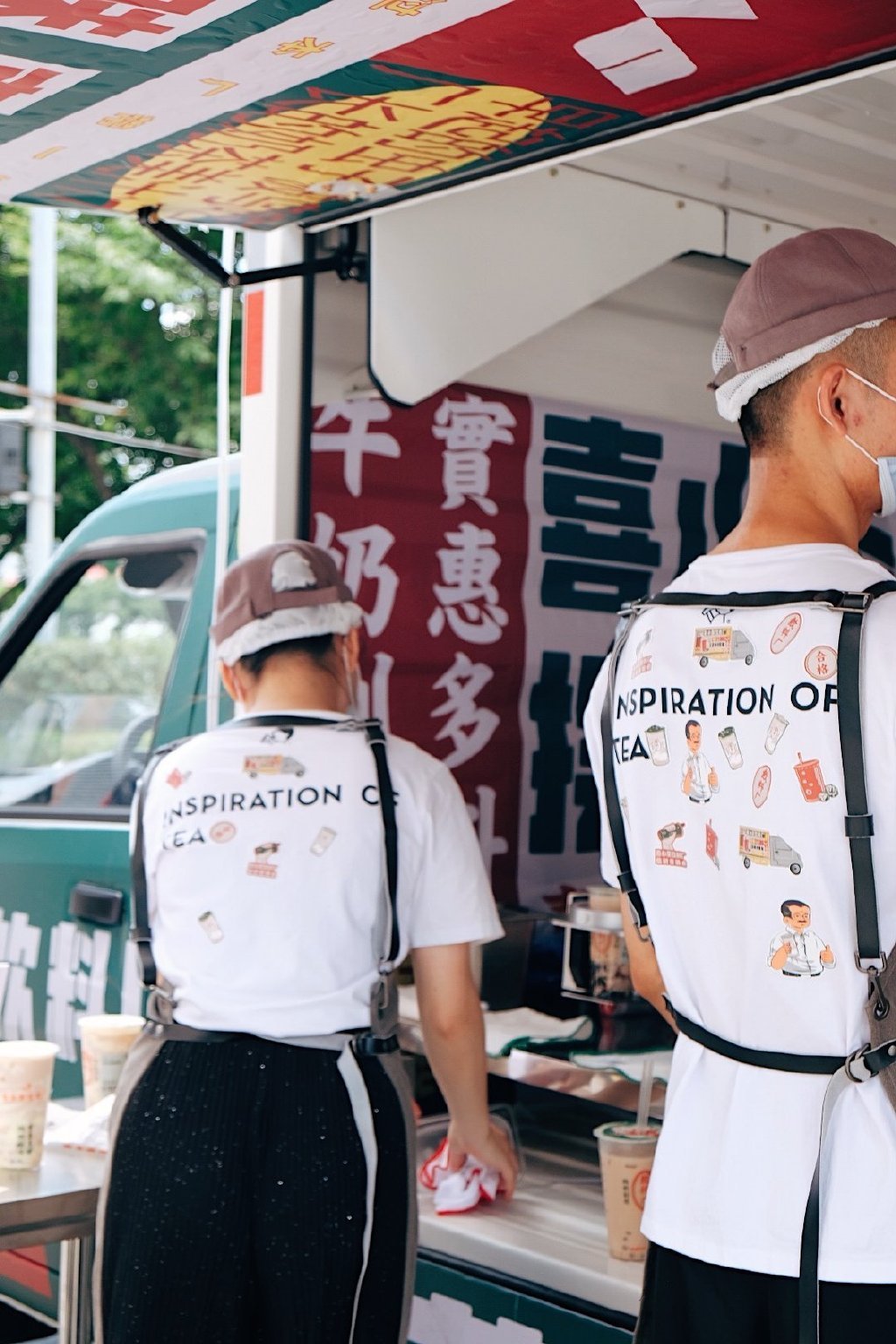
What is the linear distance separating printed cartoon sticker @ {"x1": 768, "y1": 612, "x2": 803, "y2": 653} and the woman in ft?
2.90

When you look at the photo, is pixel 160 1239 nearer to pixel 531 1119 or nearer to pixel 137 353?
pixel 531 1119

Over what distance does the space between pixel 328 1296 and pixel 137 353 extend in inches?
579

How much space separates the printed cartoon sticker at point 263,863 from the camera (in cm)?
236

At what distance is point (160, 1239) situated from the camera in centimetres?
229

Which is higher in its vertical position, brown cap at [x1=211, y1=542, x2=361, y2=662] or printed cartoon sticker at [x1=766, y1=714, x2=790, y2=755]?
brown cap at [x1=211, y1=542, x2=361, y2=662]

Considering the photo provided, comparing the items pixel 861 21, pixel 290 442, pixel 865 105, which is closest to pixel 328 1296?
pixel 290 442

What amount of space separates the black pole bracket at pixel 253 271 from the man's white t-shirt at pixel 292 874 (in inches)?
42.3

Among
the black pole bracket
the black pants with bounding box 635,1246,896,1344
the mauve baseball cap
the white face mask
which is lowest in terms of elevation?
the black pants with bounding box 635,1246,896,1344

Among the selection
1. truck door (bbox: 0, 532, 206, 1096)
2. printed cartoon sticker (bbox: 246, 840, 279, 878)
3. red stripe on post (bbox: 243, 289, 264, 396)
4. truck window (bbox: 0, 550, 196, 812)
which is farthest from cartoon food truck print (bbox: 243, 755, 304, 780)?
truck window (bbox: 0, 550, 196, 812)

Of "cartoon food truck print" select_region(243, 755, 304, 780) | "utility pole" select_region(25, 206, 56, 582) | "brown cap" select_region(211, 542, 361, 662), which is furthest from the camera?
"utility pole" select_region(25, 206, 56, 582)

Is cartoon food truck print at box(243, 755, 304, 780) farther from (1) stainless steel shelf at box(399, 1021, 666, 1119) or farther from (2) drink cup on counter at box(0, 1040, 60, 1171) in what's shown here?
(1) stainless steel shelf at box(399, 1021, 666, 1119)

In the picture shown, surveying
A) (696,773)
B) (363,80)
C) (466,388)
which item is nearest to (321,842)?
(696,773)

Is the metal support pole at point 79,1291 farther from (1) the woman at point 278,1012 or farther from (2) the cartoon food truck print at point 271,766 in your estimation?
(2) the cartoon food truck print at point 271,766

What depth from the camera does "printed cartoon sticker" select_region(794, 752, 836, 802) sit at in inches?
63.7
